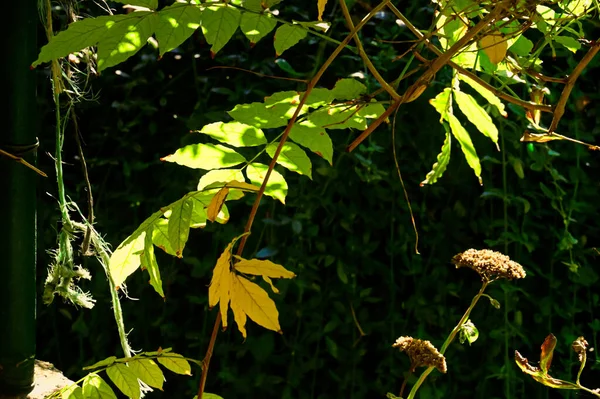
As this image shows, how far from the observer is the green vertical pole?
3.07 ft

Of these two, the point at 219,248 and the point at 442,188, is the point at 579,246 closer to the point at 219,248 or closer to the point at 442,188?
the point at 442,188

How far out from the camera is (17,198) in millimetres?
973

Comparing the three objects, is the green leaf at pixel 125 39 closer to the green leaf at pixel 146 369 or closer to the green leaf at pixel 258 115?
the green leaf at pixel 258 115

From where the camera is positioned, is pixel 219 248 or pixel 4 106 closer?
pixel 4 106

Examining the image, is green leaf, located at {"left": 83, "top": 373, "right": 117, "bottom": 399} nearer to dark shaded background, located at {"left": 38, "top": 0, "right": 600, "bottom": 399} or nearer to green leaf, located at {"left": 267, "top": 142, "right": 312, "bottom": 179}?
green leaf, located at {"left": 267, "top": 142, "right": 312, "bottom": 179}

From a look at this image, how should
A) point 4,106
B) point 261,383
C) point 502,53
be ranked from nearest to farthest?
point 502,53 < point 4,106 < point 261,383

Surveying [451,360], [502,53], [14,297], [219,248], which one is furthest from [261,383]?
[502,53]

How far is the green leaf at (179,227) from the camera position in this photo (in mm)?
722

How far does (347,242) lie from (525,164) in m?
0.76

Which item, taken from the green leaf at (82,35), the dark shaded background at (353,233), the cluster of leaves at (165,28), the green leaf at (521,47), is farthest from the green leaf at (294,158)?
the dark shaded background at (353,233)

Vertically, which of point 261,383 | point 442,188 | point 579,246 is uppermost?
point 442,188

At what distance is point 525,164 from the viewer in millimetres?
2984

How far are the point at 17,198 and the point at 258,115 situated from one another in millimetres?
344

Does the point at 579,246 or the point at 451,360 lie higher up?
the point at 579,246
